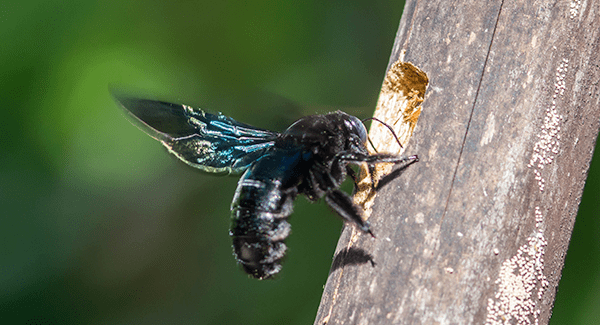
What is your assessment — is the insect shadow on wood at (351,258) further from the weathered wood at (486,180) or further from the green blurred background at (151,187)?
the green blurred background at (151,187)

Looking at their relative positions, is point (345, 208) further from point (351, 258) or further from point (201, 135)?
point (201, 135)

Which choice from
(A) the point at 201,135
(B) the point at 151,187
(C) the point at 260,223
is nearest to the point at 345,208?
(C) the point at 260,223

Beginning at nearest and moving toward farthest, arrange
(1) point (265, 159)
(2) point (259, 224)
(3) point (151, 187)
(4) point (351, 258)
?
(4) point (351, 258)
(2) point (259, 224)
(1) point (265, 159)
(3) point (151, 187)

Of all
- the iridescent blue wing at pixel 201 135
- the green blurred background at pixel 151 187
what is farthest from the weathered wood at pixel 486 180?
the green blurred background at pixel 151 187

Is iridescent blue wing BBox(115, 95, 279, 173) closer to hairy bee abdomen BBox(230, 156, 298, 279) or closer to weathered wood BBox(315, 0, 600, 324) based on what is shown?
hairy bee abdomen BBox(230, 156, 298, 279)

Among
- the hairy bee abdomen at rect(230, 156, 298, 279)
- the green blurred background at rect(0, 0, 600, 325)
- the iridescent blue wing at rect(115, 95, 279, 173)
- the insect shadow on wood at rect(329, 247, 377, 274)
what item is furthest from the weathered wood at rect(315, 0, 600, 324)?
the green blurred background at rect(0, 0, 600, 325)

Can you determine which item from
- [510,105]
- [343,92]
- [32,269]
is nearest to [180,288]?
[32,269]

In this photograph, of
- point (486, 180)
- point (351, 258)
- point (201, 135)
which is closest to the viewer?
point (486, 180)
